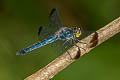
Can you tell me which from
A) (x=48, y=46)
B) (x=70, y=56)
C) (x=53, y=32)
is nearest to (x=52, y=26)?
(x=53, y=32)

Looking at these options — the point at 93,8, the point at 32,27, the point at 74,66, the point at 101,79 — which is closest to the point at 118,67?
the point at 101,79

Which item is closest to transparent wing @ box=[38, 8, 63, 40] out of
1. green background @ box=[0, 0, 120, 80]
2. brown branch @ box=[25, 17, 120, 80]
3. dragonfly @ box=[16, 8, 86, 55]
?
dragonfly @ box=[16, 8, 86, 55]

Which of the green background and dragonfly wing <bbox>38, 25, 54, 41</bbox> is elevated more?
dragonfly wing <bbox>38, 25, 54, 41</bbox>

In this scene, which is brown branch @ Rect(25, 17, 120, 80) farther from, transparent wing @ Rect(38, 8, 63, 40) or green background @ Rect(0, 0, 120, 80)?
green background @ Rect(0, 0, 120, 80)

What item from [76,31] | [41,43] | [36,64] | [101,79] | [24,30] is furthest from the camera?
[24,30]

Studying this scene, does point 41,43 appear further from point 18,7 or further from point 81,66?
point 18,7
